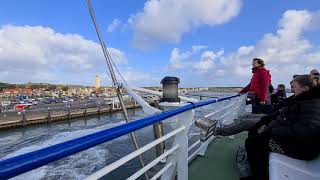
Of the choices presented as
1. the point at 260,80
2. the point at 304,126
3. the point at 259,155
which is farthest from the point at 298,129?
the point at 260,80

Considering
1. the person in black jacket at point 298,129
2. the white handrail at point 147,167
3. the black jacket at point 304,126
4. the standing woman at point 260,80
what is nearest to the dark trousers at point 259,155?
the person in black jacket at point 298,129

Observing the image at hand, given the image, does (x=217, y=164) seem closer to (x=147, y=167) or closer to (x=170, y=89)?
(x=170, y=89)

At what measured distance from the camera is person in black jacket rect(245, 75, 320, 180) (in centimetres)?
213

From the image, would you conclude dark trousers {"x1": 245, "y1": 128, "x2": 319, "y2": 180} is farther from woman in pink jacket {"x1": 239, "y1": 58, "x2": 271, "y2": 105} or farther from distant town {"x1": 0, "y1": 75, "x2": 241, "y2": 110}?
distant town {"x1": 0, "y1": 75, "x2": 241, "y2": 110}

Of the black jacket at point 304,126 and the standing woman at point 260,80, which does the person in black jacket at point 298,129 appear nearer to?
the black jacket at point 304,126

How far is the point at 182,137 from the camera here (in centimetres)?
247

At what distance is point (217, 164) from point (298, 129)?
4.98ft

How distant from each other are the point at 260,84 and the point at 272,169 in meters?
3.29

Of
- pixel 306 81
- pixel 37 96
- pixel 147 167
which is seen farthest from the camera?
pixel 37 96

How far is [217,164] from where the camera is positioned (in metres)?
3.52

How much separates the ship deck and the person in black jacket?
534mm

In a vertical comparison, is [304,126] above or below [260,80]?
below

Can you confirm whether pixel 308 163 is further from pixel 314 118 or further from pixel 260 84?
pixel 260 84

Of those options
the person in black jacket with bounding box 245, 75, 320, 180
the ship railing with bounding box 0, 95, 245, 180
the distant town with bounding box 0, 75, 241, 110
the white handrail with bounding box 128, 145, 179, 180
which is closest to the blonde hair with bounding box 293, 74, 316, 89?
the person in black jacket with bounding box 245, 75, 320, 180
